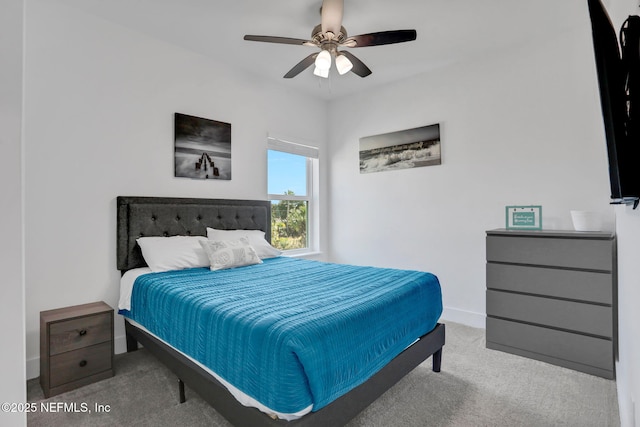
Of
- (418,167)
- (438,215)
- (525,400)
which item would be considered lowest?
(525,400)

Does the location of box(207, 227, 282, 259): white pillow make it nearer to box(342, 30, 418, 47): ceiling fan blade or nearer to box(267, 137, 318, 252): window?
box(267, 137, 318, 252): window

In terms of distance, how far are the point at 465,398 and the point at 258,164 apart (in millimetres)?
2935

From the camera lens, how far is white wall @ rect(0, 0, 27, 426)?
4.63 ft

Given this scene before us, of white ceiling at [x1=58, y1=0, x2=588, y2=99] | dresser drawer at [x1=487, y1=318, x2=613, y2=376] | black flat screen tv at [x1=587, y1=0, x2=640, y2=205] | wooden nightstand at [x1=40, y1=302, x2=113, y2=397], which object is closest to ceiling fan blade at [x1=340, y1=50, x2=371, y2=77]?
white ceiling at [x1=58, y1=0, x2=588, y2=99]

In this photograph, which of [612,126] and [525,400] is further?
[525,400]

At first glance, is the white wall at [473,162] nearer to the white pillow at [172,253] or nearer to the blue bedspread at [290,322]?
the blue bedspread at [290,322]

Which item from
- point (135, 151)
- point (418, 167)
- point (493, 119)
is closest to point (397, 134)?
point (418, 167)

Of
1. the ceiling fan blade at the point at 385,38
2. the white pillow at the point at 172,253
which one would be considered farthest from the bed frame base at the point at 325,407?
the ceiling fan blade at the point at 385,38

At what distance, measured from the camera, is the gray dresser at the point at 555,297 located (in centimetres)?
223

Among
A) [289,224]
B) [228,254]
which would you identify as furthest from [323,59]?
[289,224]

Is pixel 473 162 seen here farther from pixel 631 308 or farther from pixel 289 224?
pixel 289 224

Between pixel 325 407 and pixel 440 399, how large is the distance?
970 mm

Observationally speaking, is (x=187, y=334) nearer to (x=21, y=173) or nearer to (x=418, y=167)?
(x=21, y=173)

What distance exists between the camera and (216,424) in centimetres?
171
